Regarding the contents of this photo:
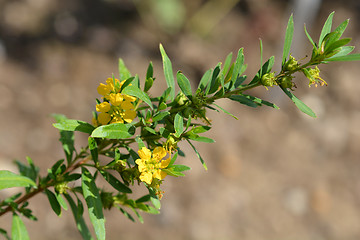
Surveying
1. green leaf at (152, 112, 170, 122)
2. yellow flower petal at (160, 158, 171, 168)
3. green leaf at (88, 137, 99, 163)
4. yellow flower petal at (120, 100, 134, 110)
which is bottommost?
yellow flower petal at (160, 158, 171, 168)

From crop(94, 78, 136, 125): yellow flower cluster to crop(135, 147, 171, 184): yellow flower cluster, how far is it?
141 millimetres

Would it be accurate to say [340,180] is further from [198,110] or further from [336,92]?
[198,110]

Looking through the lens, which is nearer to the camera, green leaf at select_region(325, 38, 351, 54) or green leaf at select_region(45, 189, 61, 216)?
green leaf at select_region(325, 38, 351, 54)

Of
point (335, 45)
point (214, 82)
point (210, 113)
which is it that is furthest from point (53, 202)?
point (210, 113)

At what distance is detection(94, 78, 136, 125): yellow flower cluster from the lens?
1.30 meters

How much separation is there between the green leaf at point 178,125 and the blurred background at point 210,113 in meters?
3.04

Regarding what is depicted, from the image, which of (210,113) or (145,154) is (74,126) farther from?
(210,113)

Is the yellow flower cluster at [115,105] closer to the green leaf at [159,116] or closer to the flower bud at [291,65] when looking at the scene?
the green leaf at [159,116]

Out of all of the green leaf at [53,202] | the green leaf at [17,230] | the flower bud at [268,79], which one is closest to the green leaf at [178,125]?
the flower bud at [268,79]

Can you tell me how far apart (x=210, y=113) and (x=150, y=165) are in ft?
12.2

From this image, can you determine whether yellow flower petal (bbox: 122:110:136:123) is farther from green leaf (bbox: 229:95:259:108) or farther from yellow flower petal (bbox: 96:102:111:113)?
green leaf (bbox: 229:95:259:108)

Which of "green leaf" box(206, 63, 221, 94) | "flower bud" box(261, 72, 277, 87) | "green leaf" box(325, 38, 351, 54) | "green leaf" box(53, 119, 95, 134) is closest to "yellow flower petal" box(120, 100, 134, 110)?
"green leaf" box(53, 119, 95, 134)

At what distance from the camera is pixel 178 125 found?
123cm

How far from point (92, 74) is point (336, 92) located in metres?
3.17
